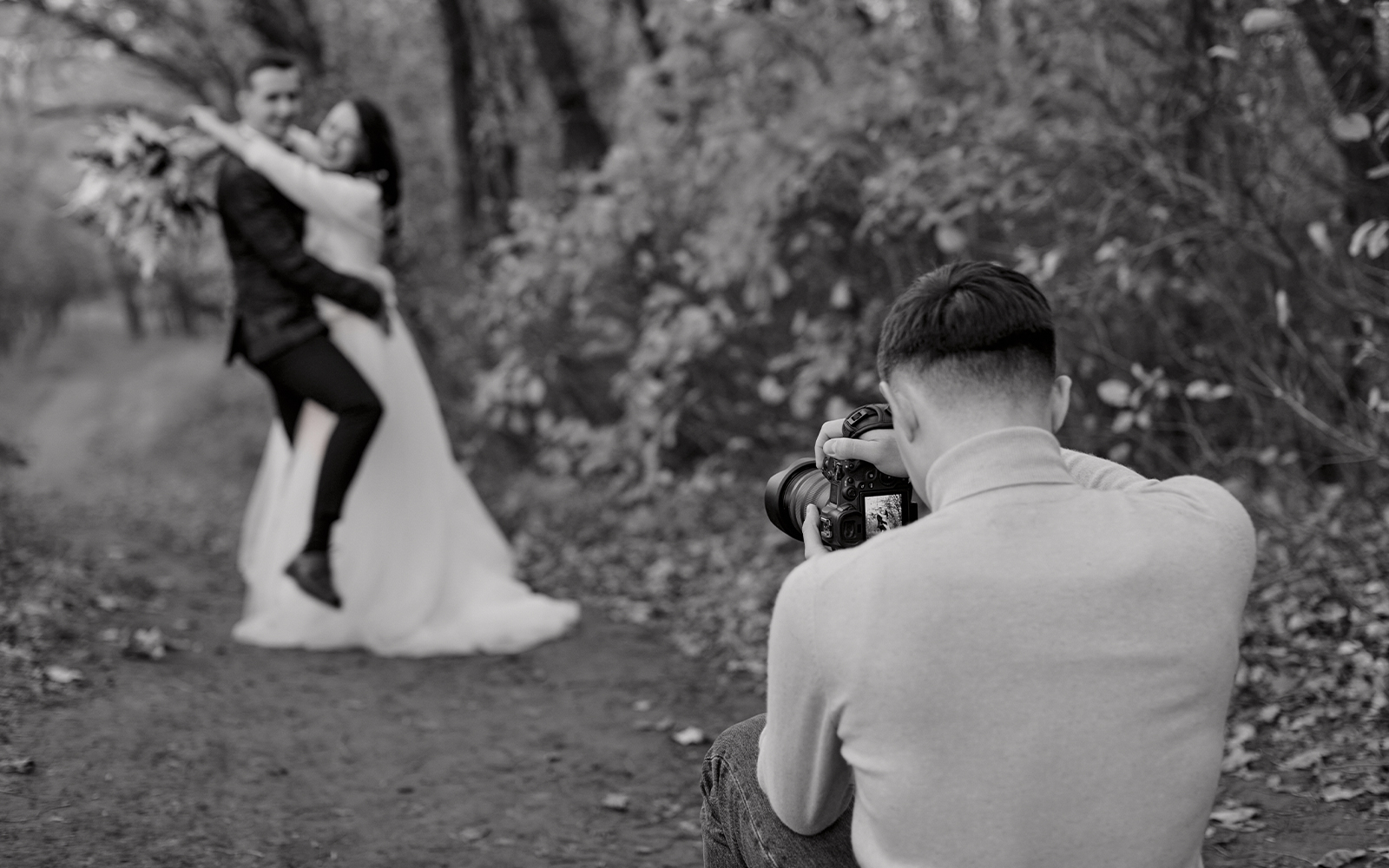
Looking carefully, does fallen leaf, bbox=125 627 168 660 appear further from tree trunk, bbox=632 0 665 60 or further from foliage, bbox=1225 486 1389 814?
tree trunk, bbox=632 0 665 60

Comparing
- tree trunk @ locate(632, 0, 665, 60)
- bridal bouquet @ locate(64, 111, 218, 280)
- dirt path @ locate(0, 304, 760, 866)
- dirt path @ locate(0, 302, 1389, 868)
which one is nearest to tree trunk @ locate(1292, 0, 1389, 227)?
dirt path @ locate(0, 302, 1389, 868)

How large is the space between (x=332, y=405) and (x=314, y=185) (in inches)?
36.9

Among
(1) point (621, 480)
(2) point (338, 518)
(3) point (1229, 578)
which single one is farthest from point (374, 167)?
(3) point (1229, 578)

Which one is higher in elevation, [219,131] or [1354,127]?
[219,131]

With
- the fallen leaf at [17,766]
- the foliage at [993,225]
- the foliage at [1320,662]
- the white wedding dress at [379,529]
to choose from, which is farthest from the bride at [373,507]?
the foliage at [1320,662]

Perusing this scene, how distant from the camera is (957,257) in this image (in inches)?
249

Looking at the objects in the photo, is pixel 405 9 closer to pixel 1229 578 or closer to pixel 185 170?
pixel 185 170

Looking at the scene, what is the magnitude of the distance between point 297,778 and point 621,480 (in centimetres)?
383

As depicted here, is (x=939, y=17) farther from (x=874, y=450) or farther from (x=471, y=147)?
(x=874, y=450)

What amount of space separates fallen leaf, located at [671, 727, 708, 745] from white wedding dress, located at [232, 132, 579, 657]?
4.40 ft

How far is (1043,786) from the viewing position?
1.69m

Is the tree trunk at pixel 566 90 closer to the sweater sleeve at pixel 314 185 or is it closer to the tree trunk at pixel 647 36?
the tree trunk at pixel 647 36

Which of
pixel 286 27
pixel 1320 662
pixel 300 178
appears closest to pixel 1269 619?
pixel 1320 662

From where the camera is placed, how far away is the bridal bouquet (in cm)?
573
